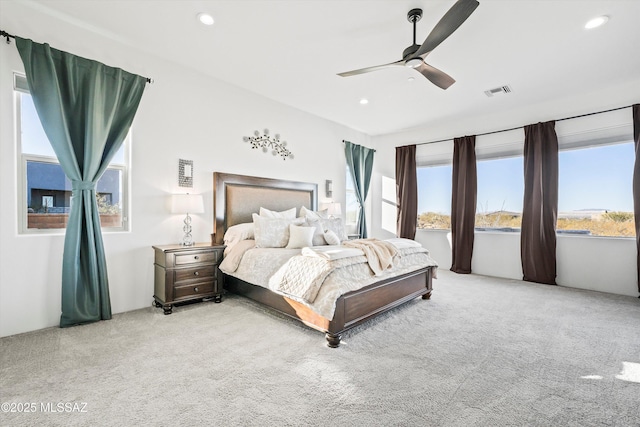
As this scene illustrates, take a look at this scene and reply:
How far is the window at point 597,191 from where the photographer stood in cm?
414

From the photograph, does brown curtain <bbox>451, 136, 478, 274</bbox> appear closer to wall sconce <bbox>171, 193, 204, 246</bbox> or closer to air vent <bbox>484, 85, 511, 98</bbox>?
air vent <bbox>484, 85, 511, 98</bbox>

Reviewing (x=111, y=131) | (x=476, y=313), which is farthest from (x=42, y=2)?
(x=476, y=313)

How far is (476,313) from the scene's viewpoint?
128 inches

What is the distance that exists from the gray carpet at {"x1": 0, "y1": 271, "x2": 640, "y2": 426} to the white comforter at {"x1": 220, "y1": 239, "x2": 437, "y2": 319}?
39cm

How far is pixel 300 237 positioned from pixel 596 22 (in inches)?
144

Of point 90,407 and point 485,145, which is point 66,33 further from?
point 485,145

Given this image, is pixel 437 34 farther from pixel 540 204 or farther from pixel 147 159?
pixel 540 204


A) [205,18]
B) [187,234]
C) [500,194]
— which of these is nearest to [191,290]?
[187,234]

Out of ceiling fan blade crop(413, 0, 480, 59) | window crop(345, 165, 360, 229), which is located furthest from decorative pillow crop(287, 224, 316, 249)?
window crop(345, 165, 360, 229)

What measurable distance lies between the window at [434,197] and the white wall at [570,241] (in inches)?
8.6

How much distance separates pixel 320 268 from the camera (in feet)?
8.36

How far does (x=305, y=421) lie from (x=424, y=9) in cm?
325

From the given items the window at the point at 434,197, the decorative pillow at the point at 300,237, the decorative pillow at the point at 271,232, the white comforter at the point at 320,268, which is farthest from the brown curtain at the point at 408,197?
the decorative pillow at the point at 271,232

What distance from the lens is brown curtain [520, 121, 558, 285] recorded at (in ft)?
14.9
